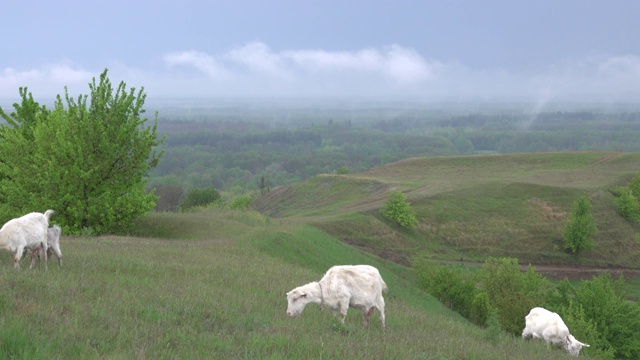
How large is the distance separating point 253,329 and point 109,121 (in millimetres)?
28284

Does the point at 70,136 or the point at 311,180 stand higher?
the point at 70,136

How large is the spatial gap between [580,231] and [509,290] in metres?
37.7

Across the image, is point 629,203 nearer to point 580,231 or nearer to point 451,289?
point 580,231

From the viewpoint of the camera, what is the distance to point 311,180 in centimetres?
11956

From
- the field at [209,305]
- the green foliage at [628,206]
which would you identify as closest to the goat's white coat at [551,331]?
the field at [209,305]

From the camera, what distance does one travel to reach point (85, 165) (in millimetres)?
31938

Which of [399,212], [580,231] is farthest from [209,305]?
[580,231]

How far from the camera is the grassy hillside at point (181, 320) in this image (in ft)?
25.3

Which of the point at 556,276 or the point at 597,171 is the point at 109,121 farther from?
the point at 597,171

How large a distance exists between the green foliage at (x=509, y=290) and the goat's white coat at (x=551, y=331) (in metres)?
15.4

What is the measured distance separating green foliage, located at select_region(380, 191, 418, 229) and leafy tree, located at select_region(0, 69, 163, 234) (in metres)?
46.9

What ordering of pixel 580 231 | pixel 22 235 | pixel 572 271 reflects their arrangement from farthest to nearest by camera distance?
pixel 580 231 < pixel 572 271 < pixel 22 235

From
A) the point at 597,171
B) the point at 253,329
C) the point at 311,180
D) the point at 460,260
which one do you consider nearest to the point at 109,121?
the point at 253,329

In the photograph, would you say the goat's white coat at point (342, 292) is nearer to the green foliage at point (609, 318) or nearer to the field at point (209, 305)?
the field at point (209, 305)
